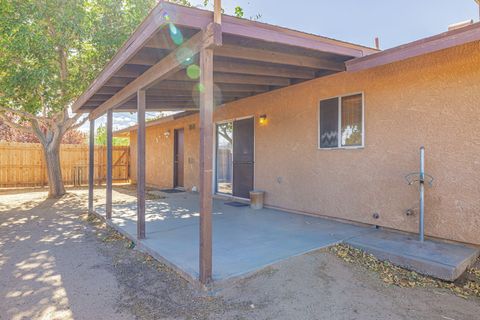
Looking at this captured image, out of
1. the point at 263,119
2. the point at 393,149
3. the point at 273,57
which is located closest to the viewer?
the point at 273,57

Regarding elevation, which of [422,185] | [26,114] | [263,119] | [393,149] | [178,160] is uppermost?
[26,114]

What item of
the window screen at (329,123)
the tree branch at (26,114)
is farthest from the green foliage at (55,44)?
the window screen at (329,123)

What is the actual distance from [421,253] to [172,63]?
12.0 feet

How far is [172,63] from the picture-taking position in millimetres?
3547

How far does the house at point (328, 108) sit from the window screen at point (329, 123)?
0.02m

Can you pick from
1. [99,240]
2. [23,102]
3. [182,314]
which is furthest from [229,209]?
[23,102]

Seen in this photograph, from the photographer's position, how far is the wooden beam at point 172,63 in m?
2.87

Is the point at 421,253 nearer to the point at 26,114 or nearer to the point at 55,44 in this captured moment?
the point at 55,44

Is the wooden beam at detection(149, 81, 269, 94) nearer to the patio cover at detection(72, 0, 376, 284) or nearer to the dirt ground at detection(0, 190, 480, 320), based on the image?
the patio cover at detection(72, 0, 376, 284)

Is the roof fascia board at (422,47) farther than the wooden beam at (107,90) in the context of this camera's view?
No

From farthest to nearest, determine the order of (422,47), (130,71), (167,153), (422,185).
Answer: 1. (167,153)
2. (130,71)
3. (422,185)
4. (422,47)

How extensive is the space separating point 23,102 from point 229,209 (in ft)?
21.7

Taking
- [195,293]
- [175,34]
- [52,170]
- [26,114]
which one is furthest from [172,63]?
[52,170]

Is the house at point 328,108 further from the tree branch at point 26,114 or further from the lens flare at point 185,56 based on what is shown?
the tree branch at point 26,114
